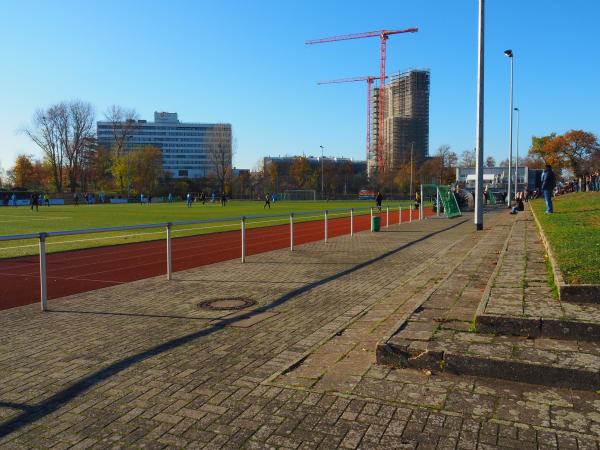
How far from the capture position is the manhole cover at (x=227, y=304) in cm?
732

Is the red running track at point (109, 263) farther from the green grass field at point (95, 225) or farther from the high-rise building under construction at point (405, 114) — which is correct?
the high-rise building under construction at point (405, 114)

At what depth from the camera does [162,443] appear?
10.9 feet

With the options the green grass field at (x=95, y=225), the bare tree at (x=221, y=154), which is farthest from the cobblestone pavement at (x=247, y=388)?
the bare tree at (x=221, y=154)

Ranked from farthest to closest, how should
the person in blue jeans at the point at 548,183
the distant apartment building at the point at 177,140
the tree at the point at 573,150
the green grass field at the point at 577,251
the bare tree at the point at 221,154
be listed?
the distant apartment building at the point at 177,140 → the bare tree at the point at 221,154 → the tree at the point at 573,150 → the person in blue jeans at the point at 548,183 → the green grass field at the point at 577,251

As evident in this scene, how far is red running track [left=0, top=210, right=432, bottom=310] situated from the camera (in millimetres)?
9477

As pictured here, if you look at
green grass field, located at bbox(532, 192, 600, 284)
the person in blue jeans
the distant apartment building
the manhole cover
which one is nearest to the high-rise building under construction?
the distant apartment building

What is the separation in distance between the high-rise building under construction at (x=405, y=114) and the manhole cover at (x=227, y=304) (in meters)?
148

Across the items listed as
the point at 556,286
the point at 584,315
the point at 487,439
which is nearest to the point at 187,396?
the point at 487,439

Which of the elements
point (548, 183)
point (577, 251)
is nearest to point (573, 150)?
point (548, 183)

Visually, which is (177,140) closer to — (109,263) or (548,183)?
(548,183)

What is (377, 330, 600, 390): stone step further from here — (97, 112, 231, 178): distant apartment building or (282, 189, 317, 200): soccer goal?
(97, 112, 231, 178): distant apartment building

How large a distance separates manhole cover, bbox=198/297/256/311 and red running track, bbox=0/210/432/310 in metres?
2.93

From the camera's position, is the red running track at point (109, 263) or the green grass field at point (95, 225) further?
the green grass field at point (95, 225)

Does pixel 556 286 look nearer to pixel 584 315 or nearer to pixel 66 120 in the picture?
pixel 584 315
